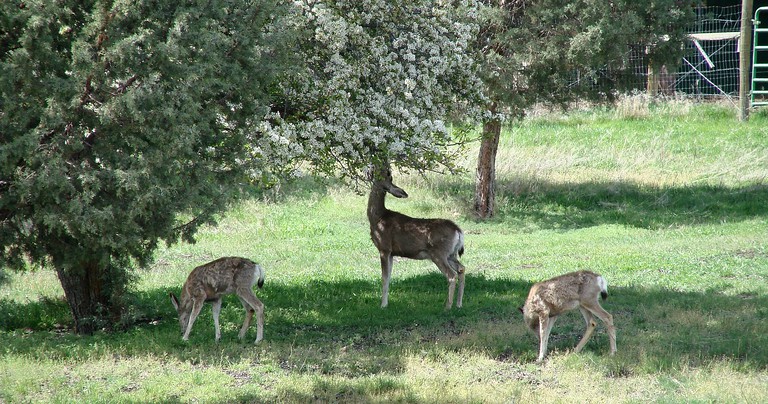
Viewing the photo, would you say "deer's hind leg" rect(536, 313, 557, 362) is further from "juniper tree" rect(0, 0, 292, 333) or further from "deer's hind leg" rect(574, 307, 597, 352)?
"juniper tree" rect(0, 0, 292, 333)

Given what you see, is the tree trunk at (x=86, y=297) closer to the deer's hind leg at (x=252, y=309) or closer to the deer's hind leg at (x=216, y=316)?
the deer's hind leg at (x=216, y=316)

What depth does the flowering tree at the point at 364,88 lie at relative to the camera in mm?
11305

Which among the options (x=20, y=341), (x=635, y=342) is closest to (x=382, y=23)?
(x=635, y=342)

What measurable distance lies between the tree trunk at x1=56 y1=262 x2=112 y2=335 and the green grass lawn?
37 cm

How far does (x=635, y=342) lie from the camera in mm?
10320

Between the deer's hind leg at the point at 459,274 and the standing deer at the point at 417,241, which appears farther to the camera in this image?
the standing deer at the point at 417,241

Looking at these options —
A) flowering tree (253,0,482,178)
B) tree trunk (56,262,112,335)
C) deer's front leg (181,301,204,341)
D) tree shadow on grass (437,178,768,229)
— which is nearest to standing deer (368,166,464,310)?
flowering tree (253,0,482,178)

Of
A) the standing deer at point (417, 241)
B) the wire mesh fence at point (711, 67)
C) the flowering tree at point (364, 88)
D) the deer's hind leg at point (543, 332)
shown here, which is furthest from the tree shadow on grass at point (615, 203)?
the deer's hind leg at point (543, 332)

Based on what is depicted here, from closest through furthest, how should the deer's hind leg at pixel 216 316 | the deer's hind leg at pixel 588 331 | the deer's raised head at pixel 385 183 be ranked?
the deer's hind leg at pixel 588 331
the deer's hind leg at pixel 216 316
the deer's raised head at pixel 385 183

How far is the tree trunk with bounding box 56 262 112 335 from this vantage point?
11.4 metres

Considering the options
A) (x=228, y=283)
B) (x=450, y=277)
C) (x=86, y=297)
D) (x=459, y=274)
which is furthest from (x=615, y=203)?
(x=86, y=297)

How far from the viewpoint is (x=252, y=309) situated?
11180mm

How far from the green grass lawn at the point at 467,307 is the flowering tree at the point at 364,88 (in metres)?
2.29

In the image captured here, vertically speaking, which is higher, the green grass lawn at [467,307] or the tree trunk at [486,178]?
the tree trunk at [486,178]
